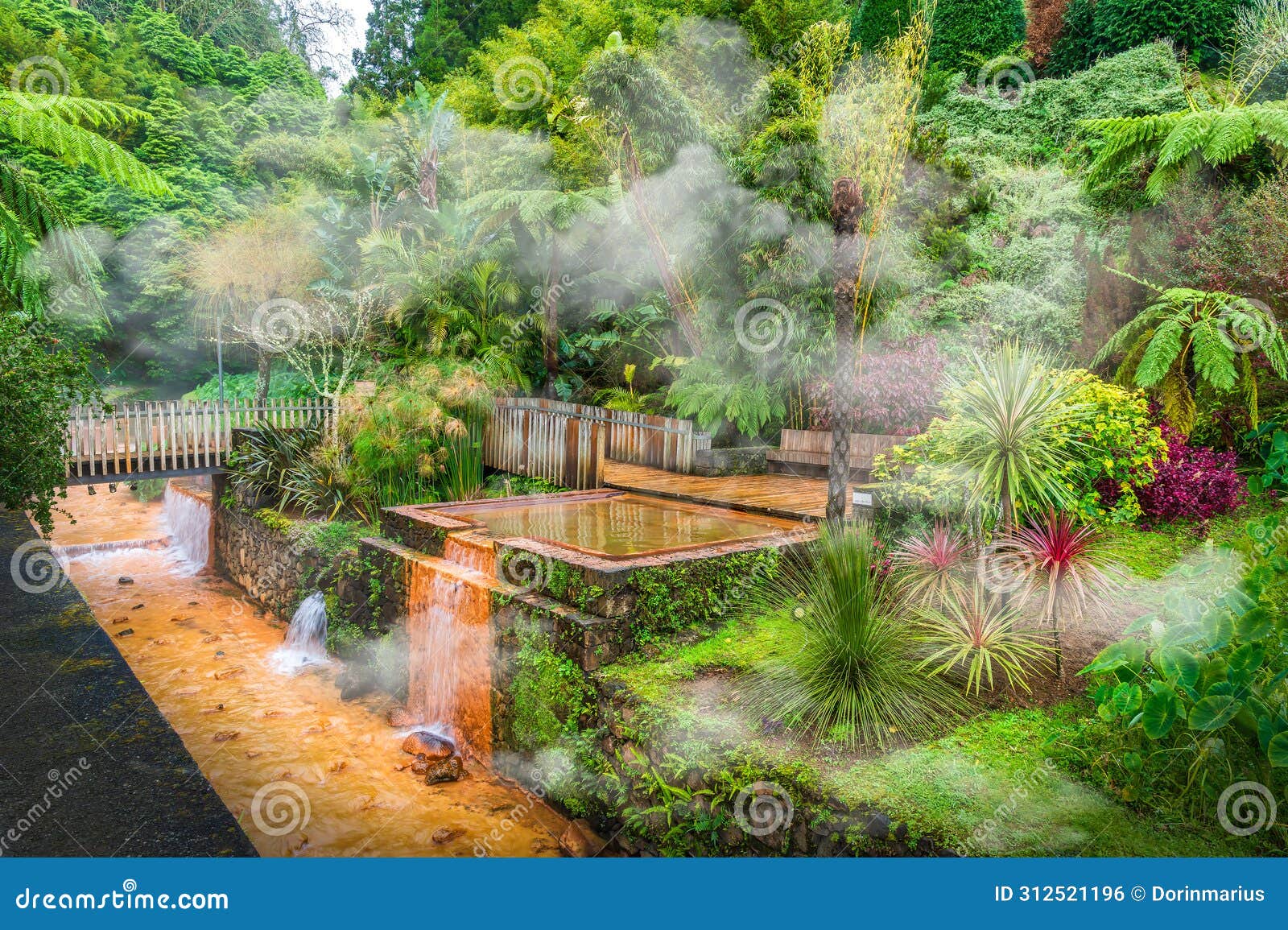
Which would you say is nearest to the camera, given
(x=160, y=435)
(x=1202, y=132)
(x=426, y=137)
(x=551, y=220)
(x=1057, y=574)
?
(x=1057, y=574)

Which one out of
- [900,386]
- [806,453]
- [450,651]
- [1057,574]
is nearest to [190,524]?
[450,651]

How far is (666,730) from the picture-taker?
4.87 metres

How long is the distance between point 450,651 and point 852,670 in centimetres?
377

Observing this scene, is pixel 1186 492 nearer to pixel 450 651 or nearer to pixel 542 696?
pixel 542 696

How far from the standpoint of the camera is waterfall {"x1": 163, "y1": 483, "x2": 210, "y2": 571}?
13891mm

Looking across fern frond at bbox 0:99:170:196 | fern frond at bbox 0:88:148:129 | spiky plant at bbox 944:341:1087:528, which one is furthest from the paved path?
spiky plant at bbox 944:341:1087:528

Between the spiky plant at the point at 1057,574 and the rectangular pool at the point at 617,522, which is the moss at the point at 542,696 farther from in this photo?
the spiky plant at the point at 1057,574

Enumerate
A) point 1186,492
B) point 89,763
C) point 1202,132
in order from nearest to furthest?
point 89,763 → point 1186,492 → point 1202,132

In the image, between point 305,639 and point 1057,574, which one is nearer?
point 1057,574

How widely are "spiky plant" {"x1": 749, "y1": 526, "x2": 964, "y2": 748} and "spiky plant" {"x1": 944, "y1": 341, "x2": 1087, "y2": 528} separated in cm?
101

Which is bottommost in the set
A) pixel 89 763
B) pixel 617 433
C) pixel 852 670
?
pixel 89 763

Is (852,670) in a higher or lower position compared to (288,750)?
higher

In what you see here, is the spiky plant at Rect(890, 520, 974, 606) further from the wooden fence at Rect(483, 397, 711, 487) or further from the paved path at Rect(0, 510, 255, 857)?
the wooden fence at Rect(483, 397, 711, 487)

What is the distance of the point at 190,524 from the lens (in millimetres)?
14750
